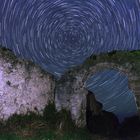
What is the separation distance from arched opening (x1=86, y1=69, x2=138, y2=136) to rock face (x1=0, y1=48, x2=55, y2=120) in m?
0.37

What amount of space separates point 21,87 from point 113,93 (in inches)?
30.7

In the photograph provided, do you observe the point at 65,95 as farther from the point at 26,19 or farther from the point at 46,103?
the point at 26,19

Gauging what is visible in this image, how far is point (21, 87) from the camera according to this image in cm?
600

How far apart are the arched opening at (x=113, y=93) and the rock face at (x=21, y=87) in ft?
1.22

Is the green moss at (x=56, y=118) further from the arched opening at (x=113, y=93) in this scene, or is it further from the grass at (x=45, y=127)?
the arched opening at (x=113, y=93)

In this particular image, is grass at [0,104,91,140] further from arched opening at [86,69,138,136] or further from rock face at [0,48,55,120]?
arched opening at [86,69,138,136]

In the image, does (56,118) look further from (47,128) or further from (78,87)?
(78,87)

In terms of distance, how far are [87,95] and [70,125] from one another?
301 millimetres

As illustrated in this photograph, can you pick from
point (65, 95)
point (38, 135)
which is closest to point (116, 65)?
point (65, 95)

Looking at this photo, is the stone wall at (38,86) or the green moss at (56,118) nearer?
the stone wall at (38,86)

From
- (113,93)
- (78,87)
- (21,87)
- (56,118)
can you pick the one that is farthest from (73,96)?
(21,87)

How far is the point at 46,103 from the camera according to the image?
6062 millimetres

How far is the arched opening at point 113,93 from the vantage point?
5992 millimetres

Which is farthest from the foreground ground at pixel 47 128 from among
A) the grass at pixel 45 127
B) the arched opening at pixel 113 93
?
the arched opening at pixel 113 93
